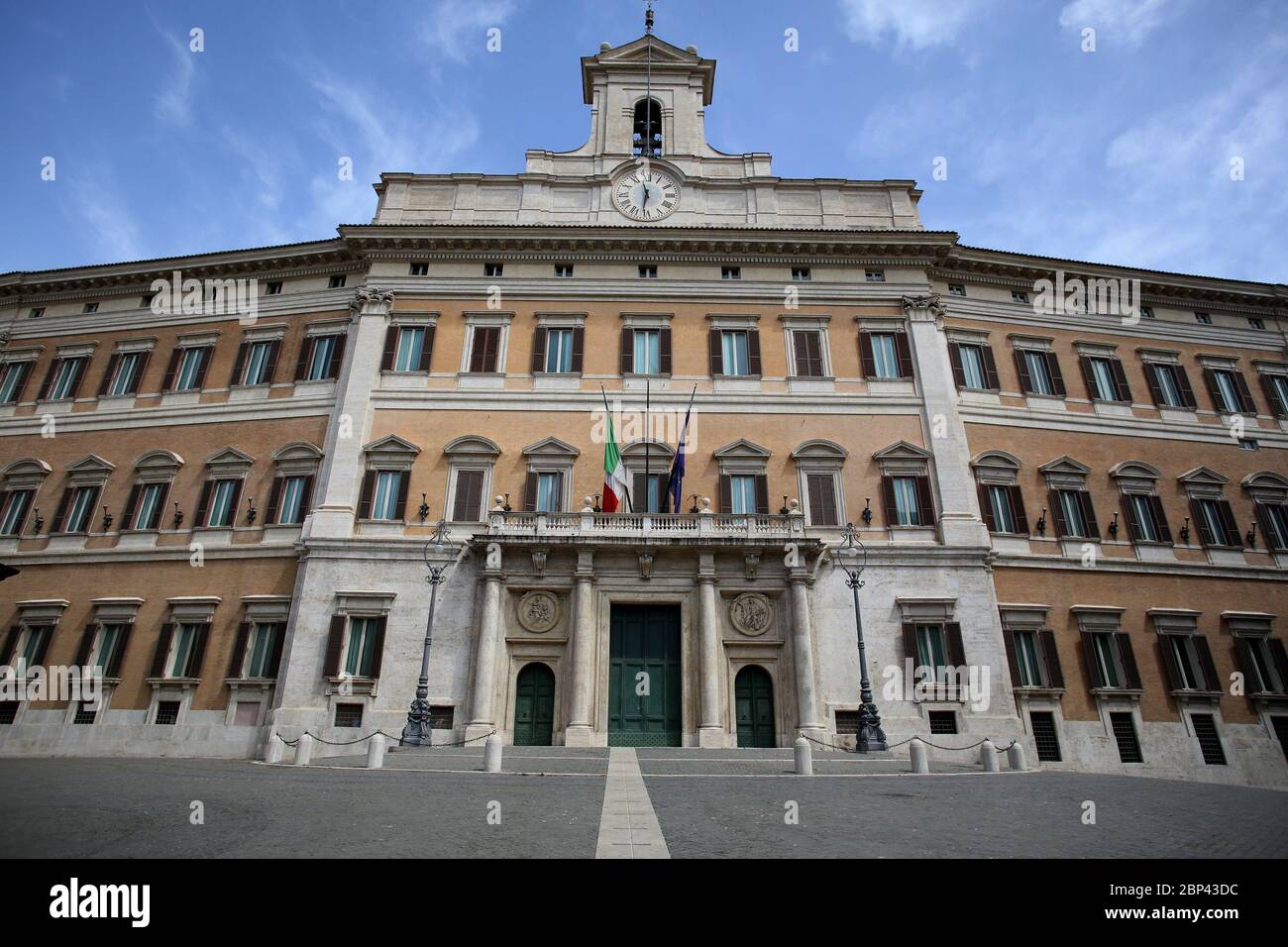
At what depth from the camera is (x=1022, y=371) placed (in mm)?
23969

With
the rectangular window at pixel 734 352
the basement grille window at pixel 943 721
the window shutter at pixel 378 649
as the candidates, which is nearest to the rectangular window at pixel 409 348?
the window shutter at pixel 378 649

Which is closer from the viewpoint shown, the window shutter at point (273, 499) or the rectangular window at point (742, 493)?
the rectangular window at point (742, 493)

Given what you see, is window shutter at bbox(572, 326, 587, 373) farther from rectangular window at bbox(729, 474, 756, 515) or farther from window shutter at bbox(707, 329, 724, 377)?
rectangular window at bbox(729, 474, 756, 515)

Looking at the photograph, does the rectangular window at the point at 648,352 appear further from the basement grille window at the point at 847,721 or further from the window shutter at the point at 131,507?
the window shutter at the point at 131,507

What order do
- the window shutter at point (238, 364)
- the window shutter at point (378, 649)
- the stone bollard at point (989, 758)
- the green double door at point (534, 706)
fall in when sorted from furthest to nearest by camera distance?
the window shutter at point (238, 364) < the window shutter at point (378, 649) < the green double door at point (534, 706) < the stone bollard at point (989, 758)

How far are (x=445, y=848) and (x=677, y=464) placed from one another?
1530cm

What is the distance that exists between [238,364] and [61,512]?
7.43 metres

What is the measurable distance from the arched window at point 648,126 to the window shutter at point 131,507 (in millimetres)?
22088

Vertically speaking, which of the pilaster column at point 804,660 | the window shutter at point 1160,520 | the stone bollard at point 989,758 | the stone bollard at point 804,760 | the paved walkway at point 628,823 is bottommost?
the paved walkway at point 628,823

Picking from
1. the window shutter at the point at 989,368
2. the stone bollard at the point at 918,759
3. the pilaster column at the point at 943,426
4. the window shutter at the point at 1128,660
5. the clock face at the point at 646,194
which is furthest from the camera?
the clock face at the point at 646,194

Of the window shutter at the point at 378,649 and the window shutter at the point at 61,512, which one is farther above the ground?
the window shutter at the point at 61,512

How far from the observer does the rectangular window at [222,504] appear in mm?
21875
